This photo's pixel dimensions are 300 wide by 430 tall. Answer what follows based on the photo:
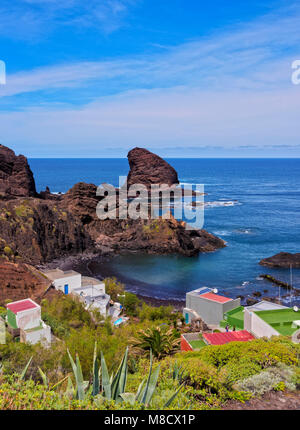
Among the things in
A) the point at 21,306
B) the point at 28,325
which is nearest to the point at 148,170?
the point at 21,306

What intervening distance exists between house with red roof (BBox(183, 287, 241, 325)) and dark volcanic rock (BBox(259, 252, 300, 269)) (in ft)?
65.3

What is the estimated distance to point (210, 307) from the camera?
26.9 m

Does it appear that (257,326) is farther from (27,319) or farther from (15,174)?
(15,174)

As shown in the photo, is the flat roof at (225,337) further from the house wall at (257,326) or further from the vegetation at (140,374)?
the vegetation at (140,374)

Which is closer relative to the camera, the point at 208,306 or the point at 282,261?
the point at 208,306

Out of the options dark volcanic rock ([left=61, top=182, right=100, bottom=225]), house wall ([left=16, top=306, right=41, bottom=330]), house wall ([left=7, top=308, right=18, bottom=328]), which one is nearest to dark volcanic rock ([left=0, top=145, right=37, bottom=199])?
dark volcanic rock ([left=61, top=182, right=100, bottom=225])

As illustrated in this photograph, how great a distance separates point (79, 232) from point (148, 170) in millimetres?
58459

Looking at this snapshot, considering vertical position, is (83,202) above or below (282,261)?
above

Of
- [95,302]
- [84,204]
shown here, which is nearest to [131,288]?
[95,302]

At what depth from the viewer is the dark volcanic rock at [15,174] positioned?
72438 millimetres

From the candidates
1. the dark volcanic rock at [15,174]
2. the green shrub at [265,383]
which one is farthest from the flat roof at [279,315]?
the dark volcanic rock at [15,174]

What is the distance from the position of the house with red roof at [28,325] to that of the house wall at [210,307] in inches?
493
